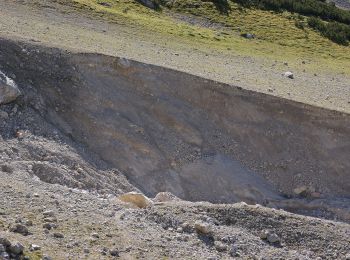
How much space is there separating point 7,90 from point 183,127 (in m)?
6.72

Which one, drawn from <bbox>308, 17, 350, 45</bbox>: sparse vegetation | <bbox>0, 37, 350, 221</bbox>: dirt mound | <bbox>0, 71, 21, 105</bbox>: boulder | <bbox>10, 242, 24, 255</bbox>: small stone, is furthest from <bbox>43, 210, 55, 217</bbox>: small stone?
<bbox>308, 17, 350, 45</bbox>: sparse vegetation

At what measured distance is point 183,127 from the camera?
71.7ft

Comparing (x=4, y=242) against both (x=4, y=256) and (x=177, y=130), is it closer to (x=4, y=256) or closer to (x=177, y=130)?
(x=4, y=256)

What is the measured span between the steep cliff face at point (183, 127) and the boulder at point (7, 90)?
2.40 feet

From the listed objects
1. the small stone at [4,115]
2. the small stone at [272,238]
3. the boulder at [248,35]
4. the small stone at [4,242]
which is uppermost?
Answer: the small stone at [4,242]

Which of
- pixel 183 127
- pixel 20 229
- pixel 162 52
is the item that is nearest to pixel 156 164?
pixel 183 127

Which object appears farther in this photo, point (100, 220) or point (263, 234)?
point (263, 234)

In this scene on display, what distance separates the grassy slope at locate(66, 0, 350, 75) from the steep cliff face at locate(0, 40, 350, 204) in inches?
517

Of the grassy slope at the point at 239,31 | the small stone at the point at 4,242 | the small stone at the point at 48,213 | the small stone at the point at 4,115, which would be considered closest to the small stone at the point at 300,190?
the small stone at the point at 4,115

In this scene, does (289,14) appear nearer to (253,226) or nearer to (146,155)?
(146,155)

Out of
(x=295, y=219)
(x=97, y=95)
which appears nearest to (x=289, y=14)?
(x=97, y=95)

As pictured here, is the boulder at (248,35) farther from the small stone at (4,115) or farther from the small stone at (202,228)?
the small stone at (202,228)

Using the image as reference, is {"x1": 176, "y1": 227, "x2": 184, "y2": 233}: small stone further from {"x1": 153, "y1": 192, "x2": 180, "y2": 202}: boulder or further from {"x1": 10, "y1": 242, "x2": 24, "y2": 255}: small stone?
{"x1": 10, "y1": 242, "x2": 24, "y2": 255}: small stone

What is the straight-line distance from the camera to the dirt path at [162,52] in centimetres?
2442
